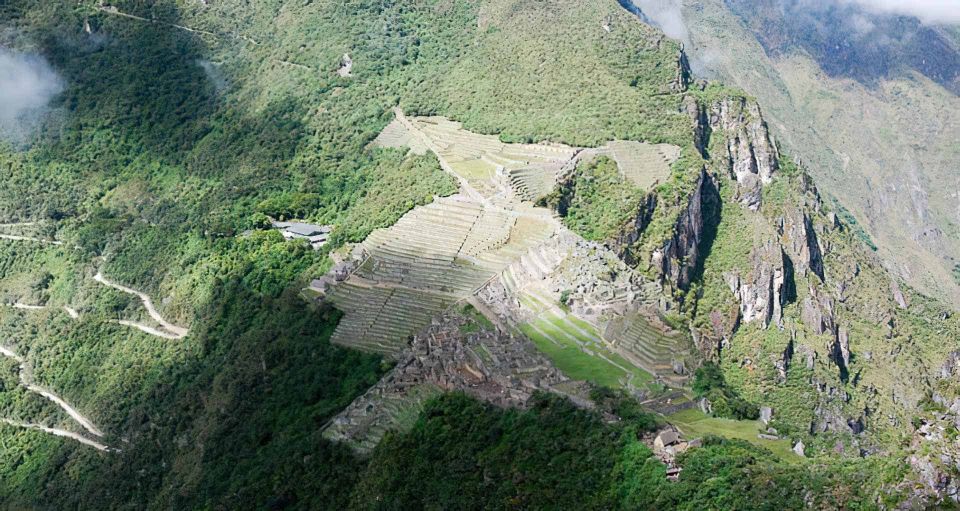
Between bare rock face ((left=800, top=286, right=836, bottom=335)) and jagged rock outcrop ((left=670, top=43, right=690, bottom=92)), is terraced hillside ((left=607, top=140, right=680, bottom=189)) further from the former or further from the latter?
bare rock face ((left=800, top=286, right=836, bottom=335))

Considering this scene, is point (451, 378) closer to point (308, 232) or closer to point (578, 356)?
point (578, 356)

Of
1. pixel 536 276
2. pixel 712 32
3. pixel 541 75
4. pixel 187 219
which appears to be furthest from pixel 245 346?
pixel 712 32

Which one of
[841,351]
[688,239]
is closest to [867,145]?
[841,351]

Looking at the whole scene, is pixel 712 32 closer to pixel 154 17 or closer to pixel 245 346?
pixel 154 17

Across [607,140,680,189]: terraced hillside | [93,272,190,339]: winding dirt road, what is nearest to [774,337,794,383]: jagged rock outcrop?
[607,140,680,189]: terraced hillside

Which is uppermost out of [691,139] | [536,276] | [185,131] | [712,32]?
[536,276]

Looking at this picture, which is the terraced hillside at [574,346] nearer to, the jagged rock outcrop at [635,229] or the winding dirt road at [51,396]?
the jagged rock outcrop at [635,229]
